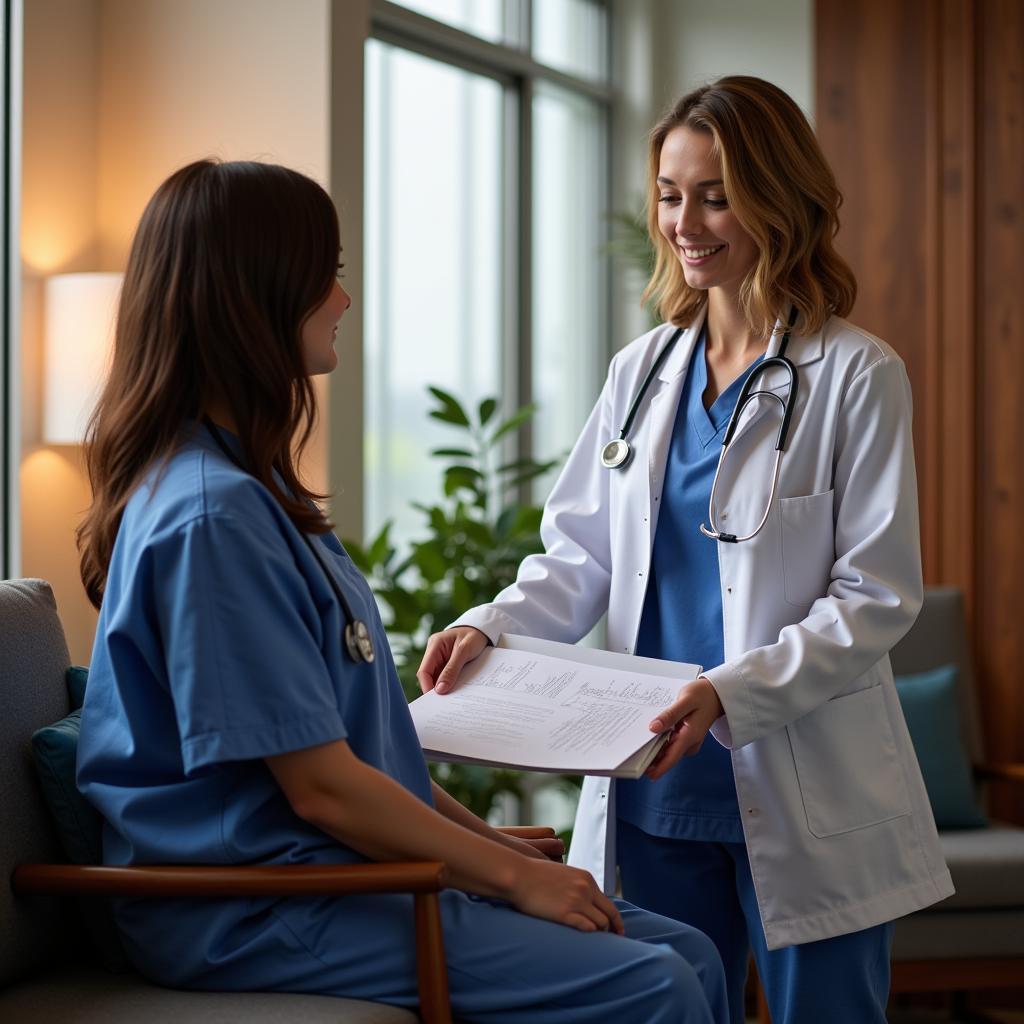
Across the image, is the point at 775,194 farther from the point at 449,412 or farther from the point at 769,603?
the point at 449,412

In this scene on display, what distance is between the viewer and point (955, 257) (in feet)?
11.2

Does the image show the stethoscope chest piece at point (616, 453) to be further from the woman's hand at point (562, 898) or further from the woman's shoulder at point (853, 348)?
the woman's hand at point (562, 898)

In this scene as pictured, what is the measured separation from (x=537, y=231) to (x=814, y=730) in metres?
2.67

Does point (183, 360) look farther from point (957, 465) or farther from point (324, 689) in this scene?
point (957, 465)

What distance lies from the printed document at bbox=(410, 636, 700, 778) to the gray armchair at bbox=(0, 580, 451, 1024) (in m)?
0.22

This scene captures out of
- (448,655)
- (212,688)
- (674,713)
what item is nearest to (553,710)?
(674,713)

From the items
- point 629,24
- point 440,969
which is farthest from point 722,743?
point 629,24

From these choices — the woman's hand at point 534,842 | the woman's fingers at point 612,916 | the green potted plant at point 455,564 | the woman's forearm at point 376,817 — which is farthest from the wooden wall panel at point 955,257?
the woman's forearm at point 376,817

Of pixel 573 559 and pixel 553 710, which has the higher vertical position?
pixel 573 559

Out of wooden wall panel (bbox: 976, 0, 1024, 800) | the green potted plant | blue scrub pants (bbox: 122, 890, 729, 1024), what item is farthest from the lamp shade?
wooden wall panel (bbox: 976, 0, 1024, 800)

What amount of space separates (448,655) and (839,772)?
538mm

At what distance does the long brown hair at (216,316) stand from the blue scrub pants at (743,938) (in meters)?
0.73

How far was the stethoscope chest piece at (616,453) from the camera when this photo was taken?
192 cm

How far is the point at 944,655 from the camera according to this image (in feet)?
10.6
